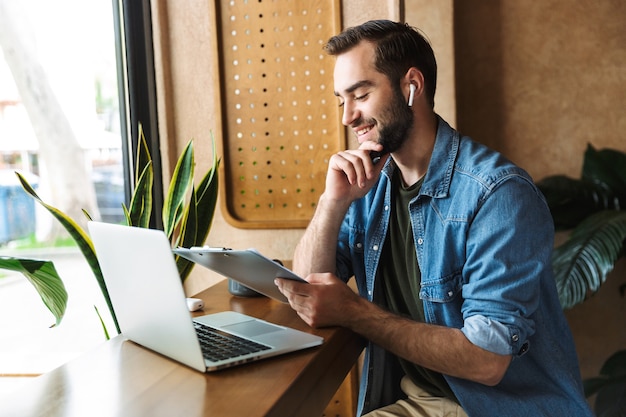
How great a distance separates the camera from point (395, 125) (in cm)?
171

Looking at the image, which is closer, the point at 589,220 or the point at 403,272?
the point at 403,272

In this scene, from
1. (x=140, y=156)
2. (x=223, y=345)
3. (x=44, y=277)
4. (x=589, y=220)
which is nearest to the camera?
(x=223, y=345)

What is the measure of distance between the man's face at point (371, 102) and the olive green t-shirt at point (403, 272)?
0.43 feet

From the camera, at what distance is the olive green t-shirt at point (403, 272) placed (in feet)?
5.38

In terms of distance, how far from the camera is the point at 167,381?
1173 millimetres

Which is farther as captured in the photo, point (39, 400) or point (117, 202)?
point (117, 202)

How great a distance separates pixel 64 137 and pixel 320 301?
1.36m

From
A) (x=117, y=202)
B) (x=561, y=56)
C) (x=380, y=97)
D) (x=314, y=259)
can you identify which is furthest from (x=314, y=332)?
(x=561, y=56)

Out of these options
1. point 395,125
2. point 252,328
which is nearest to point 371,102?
point 395,125

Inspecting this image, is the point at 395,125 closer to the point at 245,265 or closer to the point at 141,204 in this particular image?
the point at 245,265

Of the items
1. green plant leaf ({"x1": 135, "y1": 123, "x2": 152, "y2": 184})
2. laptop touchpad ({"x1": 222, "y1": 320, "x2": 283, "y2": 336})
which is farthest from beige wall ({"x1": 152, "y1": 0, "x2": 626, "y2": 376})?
laptop touchpad ({"x1": 222, "y1": 320, "x2": 283, "y2": 336})

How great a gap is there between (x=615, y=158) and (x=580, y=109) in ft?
0.95

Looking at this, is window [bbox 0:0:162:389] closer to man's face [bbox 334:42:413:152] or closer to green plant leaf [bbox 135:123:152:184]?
green plant leaf [bbox 135:123:152:184]

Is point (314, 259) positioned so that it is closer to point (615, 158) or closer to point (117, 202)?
point (117, 202)
